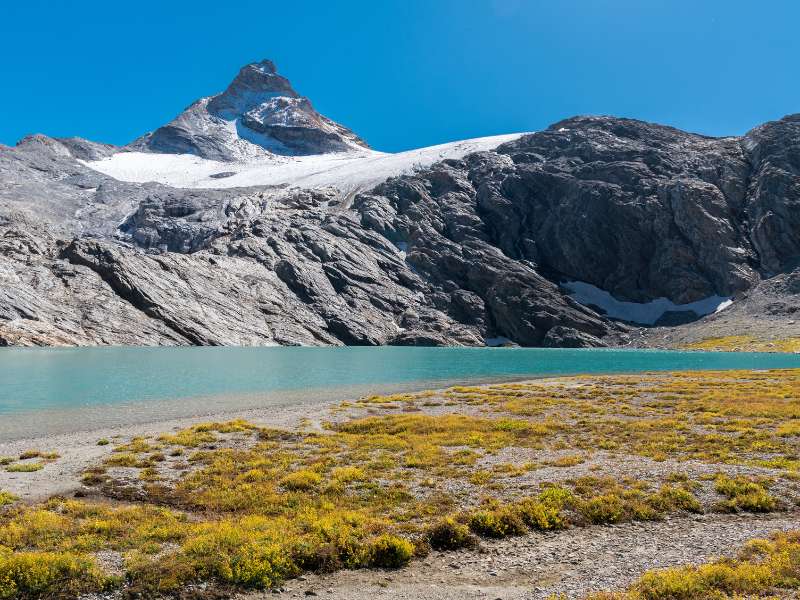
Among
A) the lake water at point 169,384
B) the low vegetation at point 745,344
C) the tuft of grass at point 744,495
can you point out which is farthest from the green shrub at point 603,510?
the low vegetation at point 745,344

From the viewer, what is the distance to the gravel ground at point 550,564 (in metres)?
12.3

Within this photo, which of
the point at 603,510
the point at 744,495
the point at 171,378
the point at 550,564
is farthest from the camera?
the point at 171,378

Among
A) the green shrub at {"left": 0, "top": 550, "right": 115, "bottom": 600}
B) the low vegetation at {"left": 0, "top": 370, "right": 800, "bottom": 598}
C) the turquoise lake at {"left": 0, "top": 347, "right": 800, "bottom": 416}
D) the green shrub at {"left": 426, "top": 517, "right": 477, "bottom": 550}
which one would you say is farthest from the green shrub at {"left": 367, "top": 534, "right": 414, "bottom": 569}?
the turquoise lake at {"left": 0, "top": 347, "right": 800, "bottom": 416}

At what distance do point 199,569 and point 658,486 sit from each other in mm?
16216

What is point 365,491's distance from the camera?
64.1 feet

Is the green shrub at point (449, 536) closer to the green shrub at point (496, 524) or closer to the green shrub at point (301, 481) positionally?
the green shrub at point (496, 524)

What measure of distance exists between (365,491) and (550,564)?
25.7ft

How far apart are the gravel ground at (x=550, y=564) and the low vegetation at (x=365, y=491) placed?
584mm

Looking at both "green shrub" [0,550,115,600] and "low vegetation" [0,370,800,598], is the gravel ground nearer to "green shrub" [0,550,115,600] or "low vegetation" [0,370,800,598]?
"low vegetation" [0,370,800,598]

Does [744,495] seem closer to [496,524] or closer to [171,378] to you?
[496,524]

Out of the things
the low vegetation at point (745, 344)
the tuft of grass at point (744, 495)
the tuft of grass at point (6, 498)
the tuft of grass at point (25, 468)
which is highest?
the tuft of grass at point (6, 498)

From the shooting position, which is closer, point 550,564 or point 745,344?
point 550,564

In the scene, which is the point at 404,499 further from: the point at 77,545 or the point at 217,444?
the point at 217,444

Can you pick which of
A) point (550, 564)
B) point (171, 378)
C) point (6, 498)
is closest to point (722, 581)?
point (550, 564)
